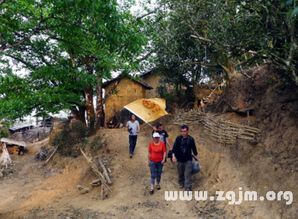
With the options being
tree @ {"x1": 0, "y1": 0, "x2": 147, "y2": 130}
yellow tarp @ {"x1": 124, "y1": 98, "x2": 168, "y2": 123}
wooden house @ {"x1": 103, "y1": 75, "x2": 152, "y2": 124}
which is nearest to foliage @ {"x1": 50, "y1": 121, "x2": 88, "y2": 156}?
yellow tarp @ {"x1": 124, "y1": 98, "x2": 168, "y2": 123}

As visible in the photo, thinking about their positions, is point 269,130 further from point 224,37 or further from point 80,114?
point 80,114

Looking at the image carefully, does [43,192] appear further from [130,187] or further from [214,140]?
[214,140]

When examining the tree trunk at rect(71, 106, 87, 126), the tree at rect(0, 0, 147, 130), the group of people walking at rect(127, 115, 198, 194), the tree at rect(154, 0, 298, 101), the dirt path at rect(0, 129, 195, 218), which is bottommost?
the dirt path at rect(0, 129, 195, 218)

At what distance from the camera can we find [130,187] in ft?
41.7

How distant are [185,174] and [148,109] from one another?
35.4 feet

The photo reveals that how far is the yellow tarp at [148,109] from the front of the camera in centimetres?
2069

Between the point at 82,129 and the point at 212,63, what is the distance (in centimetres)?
820

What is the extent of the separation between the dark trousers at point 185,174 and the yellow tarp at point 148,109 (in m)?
8.96

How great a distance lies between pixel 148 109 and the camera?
2158 cm

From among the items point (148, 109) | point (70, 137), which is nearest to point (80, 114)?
point (70, 137)

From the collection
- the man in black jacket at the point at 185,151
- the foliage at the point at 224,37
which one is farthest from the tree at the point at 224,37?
the man in black jacket at the point at 185,151

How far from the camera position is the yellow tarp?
20.7 meters

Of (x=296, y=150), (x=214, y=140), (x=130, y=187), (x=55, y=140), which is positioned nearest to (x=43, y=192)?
(x=130, y=187)

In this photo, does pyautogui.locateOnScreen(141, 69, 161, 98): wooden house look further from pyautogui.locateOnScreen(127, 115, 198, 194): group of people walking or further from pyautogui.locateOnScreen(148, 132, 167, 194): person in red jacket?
pyautogui.locateOnScreen(148, 132, 167, 194): person in red jacket
